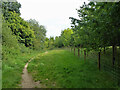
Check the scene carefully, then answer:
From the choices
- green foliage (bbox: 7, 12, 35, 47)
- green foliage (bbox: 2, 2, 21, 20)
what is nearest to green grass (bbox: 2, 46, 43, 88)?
green foliage (bbox: 7, 12, 35, 47)

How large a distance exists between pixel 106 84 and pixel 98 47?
10.9 feet

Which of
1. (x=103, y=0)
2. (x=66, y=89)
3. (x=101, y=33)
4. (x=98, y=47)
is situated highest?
(x=103, y=0)

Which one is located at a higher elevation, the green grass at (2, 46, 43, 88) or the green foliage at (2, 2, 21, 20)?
the green foliage at (2, 2, 21, 20)

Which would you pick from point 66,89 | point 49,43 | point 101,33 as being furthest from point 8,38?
point 49,43

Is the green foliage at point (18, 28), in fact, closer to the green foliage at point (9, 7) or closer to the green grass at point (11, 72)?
the green foliage at point (9, 7)

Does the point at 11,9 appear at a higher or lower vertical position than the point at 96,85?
higher

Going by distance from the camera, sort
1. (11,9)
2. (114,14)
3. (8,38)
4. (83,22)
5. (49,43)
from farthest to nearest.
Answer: (49,43) → (11,9) → (8,38) → (83,22) → (114,14)

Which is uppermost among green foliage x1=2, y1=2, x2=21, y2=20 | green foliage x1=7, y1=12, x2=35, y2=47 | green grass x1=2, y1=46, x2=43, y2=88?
green foliage x1=2, y1=2, x2=21, y2=20

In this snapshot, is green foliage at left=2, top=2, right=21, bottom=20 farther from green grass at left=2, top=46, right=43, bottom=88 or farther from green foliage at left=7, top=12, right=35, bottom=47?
green grass at left=2, top=46, right=43, bottom=88

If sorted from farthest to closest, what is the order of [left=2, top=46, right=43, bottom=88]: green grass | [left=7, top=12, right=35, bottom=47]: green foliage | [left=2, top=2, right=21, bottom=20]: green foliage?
[left=7, top=12, right=35, bottom=47]: green foliage, [left=2, top=2, right=21, bottom=20]: green foliage, [left=2, top=46, right=43, bottom=88]: green grass

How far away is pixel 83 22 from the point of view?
7.74 metres

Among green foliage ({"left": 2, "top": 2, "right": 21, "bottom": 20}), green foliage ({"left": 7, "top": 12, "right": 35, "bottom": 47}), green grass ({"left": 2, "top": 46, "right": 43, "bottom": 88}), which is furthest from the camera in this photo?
green foliage ({"left": 7, "top": 12, "right": 35, "bottom": 47})

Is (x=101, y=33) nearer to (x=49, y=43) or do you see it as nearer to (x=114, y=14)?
(x=114, y=14)

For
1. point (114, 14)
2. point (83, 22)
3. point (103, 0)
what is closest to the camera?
point (114, 14)
